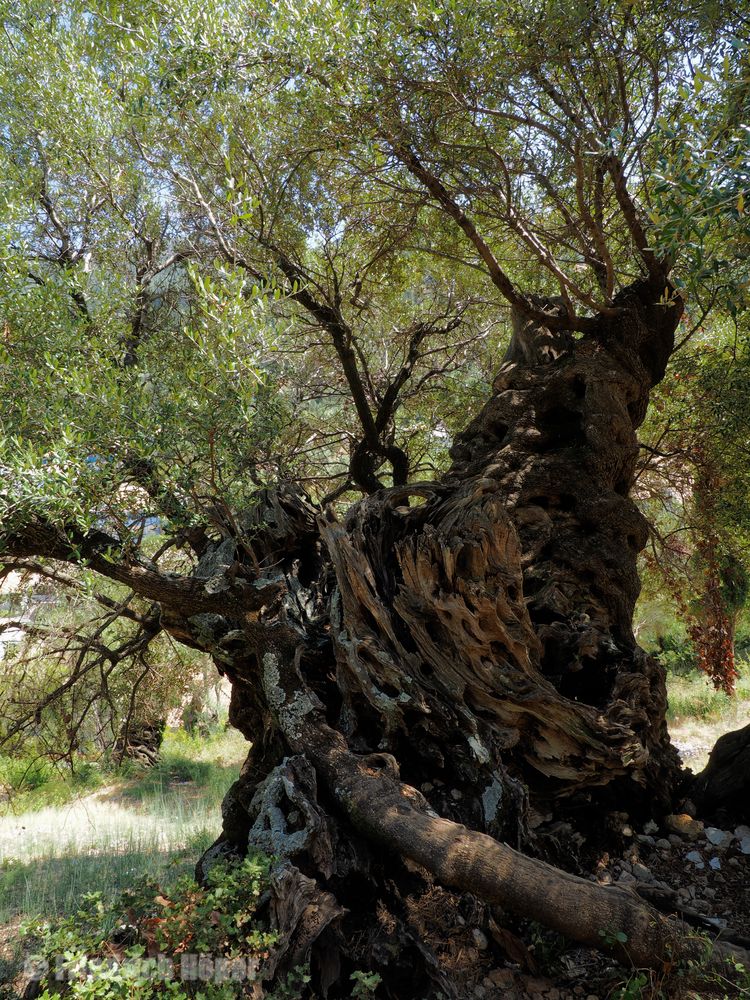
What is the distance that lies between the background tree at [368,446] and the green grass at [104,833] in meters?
1.50

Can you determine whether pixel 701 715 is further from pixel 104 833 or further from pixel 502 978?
pixel 502 978

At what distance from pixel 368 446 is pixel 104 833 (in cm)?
533

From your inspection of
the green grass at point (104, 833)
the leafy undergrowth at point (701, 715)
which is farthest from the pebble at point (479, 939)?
the leafy undergrowth at point (701, 715)

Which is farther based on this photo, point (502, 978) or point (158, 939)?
point (502, 978)

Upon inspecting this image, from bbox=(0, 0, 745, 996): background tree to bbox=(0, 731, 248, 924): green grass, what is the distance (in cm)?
150

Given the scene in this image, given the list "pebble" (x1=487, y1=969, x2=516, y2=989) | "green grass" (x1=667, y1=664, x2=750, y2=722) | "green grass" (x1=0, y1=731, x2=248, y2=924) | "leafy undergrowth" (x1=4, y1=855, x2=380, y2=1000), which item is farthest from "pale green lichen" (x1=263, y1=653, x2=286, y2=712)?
"green grass" (x1=667, y1=664, x2=750, y2=722)

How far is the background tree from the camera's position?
411 cm

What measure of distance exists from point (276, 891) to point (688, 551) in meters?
11.2

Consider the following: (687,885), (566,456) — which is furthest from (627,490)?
(687,885)

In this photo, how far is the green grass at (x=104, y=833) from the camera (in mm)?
5805

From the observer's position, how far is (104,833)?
7953 mm

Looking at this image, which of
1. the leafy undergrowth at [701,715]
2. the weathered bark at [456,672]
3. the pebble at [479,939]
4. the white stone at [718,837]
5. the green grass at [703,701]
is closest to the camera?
the weathered bark at [456,672]

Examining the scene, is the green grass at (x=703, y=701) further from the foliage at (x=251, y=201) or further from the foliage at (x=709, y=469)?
the foliage at (x=251, y=201)

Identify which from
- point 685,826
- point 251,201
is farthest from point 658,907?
point 251,201
